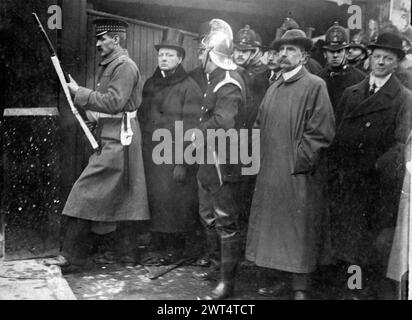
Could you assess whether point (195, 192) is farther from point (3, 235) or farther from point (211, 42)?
point (3, 235)

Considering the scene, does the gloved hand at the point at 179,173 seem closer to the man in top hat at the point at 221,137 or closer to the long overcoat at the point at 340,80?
the man in top hat at the point at 221,137

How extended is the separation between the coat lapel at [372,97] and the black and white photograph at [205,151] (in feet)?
0.04

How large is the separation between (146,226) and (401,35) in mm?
2543

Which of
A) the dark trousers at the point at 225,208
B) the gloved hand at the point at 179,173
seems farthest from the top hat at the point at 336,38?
the gloved hand at the point at 179,173

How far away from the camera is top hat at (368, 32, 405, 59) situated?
13.0 feet

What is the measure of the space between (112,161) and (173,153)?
0.52 m

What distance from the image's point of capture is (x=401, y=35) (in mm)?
4039

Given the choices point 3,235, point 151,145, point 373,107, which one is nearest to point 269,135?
point 373,107

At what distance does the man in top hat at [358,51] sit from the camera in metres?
4.67

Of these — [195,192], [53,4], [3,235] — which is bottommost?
[3,235]

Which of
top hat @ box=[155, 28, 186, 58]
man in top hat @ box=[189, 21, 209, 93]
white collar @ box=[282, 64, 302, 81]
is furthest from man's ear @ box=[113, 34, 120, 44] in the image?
white collar @ box=[282, 64, 302, 81]

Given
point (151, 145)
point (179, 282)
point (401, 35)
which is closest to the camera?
point (401, 35)

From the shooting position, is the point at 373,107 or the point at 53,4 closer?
the point at 373,107

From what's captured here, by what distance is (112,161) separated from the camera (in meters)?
4.52
